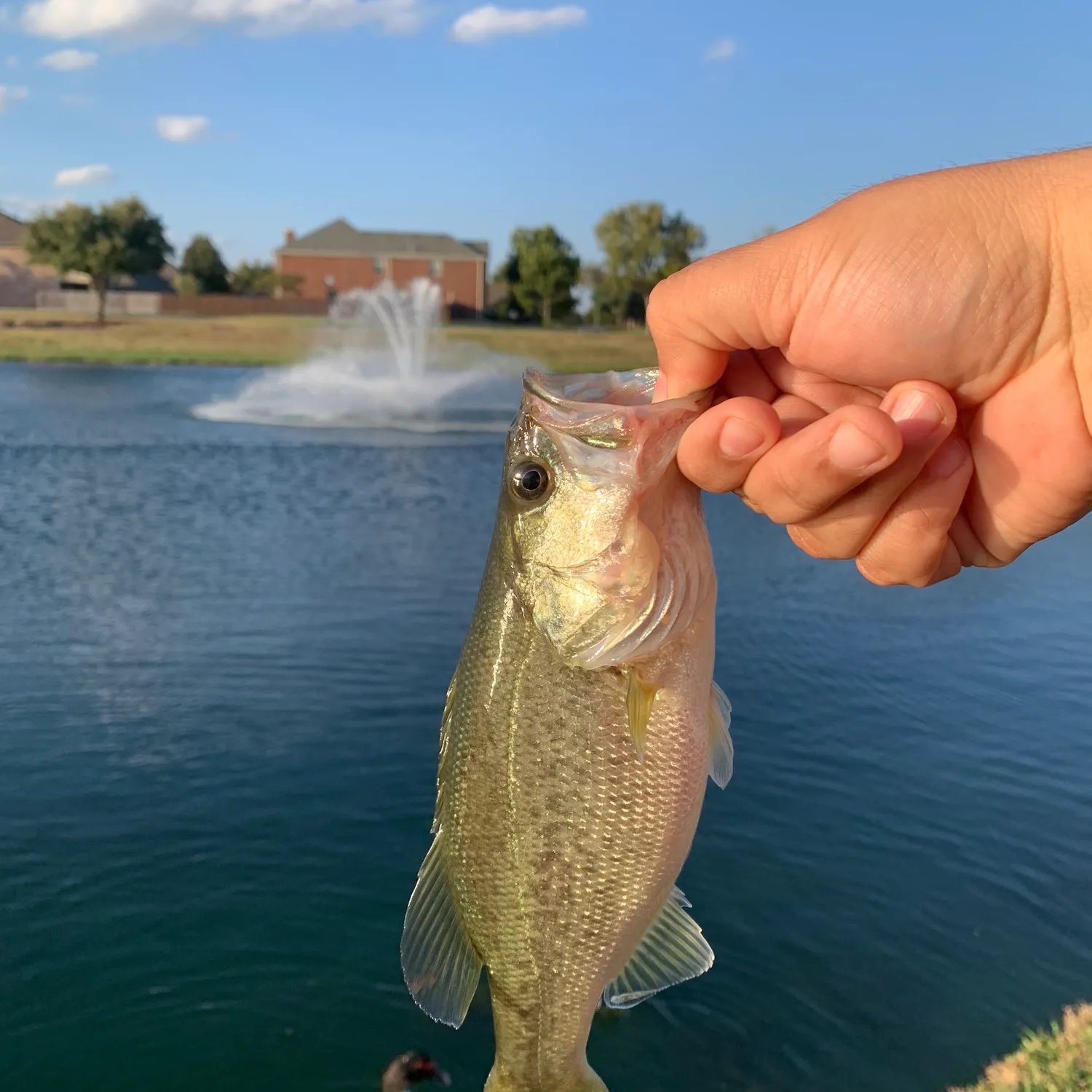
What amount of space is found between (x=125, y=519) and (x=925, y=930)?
1114cm

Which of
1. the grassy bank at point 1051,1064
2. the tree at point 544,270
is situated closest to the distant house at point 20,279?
the tree at point 544,270

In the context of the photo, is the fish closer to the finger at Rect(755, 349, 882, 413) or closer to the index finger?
the index finger

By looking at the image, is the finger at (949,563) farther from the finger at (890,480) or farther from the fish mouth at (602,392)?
the fish mouth at (602,392)

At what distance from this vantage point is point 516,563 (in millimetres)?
2369

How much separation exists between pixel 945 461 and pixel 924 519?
0.14 meters

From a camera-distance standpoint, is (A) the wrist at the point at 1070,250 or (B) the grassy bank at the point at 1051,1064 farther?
(B) the grassy bank at the point at 1051,1064

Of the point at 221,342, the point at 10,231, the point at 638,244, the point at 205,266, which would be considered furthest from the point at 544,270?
the point at 10,231

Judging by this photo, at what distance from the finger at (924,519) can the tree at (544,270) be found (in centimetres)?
6429

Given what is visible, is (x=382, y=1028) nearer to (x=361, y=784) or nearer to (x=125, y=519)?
(x=361, y=784)

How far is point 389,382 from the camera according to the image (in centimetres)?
3288

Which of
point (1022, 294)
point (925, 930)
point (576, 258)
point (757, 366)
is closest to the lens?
point (1022, 294)

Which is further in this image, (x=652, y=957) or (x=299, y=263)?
(x=299, y=263)

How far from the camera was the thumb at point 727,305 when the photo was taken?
2.19 metres

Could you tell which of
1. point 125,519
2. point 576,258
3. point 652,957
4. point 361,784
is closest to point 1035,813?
point 361,784
